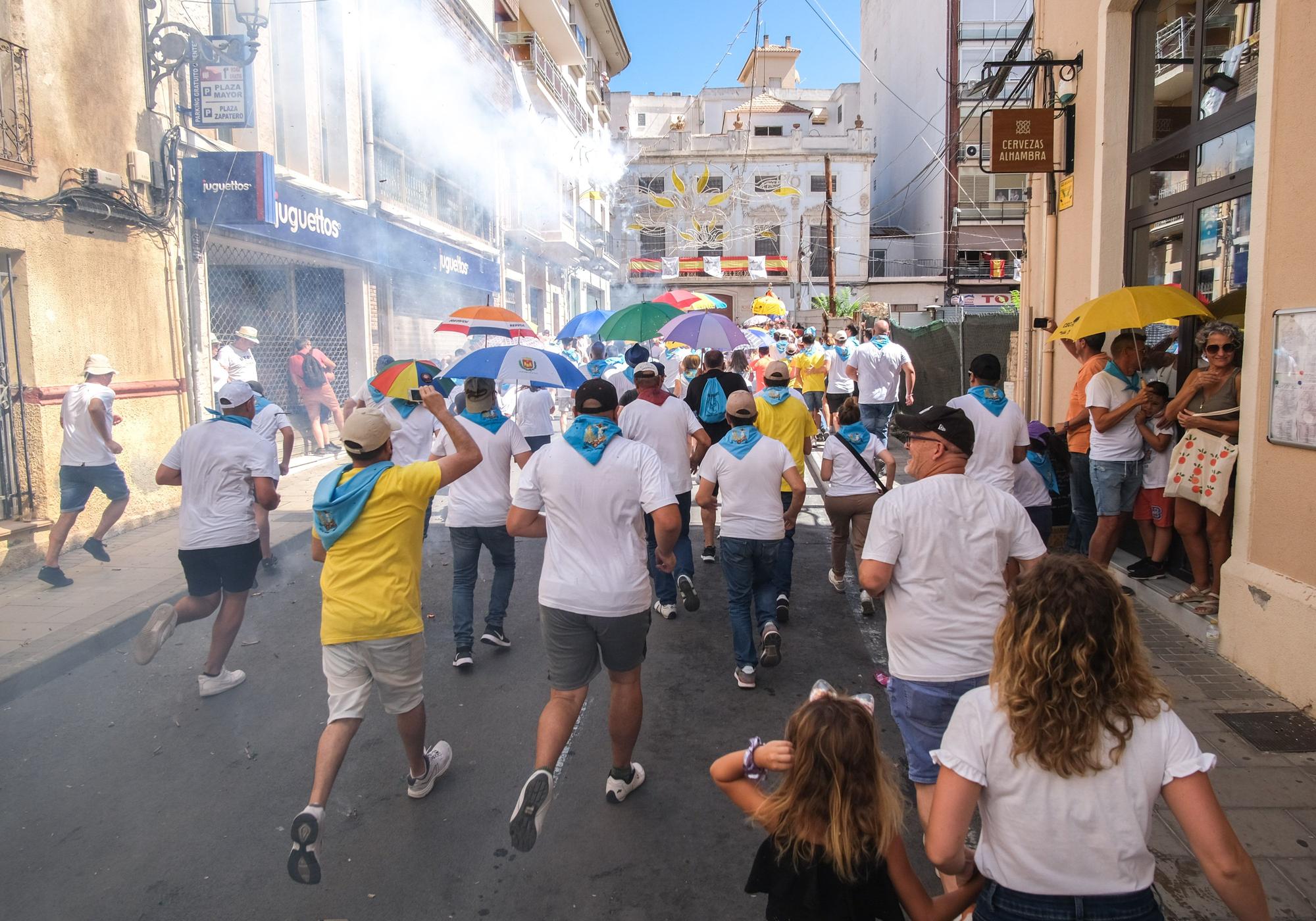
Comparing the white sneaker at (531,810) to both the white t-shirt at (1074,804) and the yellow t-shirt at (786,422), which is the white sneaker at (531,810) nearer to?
the white t-shirt at (1074,804)

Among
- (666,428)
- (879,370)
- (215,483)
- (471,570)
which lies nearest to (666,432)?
(666,428)

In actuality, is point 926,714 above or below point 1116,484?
below

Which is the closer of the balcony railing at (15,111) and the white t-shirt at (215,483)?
the white t-shirt at (215,483)

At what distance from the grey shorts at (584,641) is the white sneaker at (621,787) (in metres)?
0.47

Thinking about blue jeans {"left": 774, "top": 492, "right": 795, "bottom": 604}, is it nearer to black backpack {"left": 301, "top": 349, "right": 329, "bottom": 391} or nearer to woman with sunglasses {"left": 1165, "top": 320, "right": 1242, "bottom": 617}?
woman with sunglasses {"left": 1165, "top": 320, "right": 1242, "bottom": 617}

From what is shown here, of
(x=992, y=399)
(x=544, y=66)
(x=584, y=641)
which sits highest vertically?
(x=544, y=66)

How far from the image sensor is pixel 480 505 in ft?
17.2

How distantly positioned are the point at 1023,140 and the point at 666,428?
4.43 m

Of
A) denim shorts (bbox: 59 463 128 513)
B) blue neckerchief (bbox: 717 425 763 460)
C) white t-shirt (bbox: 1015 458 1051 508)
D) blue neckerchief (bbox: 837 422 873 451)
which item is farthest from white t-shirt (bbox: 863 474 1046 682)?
denim shorts (bbox: 59 463 128 513)

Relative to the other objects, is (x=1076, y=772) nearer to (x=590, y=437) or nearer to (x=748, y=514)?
(x=590, y=437)

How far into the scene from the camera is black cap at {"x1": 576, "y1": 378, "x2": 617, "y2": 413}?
12.2 feet

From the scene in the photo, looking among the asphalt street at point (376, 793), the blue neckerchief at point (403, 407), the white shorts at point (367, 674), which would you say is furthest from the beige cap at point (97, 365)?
the white shorts at point (367, 674)

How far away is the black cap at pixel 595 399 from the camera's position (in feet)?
12.2

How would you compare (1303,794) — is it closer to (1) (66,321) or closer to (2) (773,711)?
(2) (773,711)
